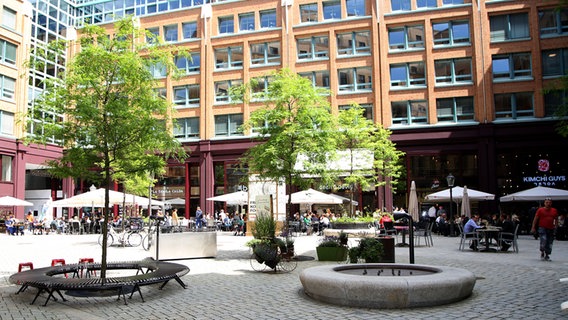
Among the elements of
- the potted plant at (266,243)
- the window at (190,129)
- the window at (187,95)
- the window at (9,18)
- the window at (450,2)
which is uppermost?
the window at (9,18)

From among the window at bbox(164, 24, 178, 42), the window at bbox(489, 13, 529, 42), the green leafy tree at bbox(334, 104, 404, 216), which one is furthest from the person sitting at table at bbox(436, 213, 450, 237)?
the window at bbox(164, 24, 178, 42)

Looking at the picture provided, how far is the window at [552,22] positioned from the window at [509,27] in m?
1.00

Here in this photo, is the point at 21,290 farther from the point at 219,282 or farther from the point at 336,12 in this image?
the point at 336,12

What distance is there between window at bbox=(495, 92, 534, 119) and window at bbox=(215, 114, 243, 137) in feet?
67.8

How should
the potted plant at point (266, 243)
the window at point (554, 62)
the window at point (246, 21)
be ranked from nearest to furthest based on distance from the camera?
the potted plant at point (266, 243) < the window at point (554, 62) < the window at point (246, 21)

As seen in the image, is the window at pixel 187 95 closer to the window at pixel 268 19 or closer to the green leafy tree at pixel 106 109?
the window at pixel 268 19

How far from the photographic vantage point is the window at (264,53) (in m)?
42.6

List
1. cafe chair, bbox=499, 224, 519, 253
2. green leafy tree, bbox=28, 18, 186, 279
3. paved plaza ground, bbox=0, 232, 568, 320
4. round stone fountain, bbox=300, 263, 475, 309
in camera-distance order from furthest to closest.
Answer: cafe chair, bbox=499, 224, 519, 253 < green leafy tree, bbox=28, 18, 186, 279 < round stone fountain, bbox=300, 263, 475, 309 < paved plaza ground, bbox=0, 232, 568, 320

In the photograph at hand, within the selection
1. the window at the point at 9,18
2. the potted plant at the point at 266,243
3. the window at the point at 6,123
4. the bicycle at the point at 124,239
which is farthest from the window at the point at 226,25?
the potted plant at the point at 266,243

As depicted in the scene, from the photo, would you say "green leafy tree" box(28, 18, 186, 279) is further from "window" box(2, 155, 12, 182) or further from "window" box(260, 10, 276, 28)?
"window" box(2, 155, 12, 182)

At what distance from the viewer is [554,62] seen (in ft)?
117

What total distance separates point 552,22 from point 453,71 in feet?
25.0

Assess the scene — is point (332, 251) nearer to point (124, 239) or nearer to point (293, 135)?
point (293, 135)

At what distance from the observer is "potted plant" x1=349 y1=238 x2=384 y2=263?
12305 mm
